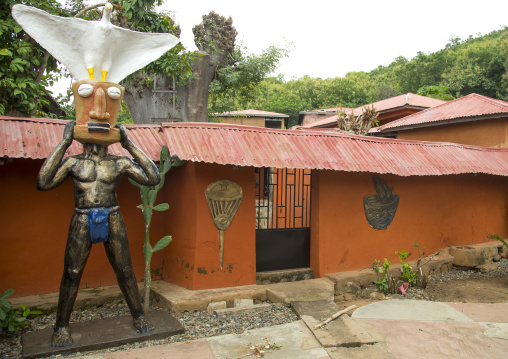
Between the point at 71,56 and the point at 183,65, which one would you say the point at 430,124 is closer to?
the point at 183,65

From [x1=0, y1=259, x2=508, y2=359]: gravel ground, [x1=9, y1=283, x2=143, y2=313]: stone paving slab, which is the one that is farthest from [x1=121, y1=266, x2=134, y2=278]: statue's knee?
[x1=9, y1=283, x2=143, y2=313]: stone paving slab

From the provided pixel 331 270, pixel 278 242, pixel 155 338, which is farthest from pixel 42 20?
pixel 331 270

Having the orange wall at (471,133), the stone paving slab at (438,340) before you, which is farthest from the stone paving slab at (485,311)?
the orange wall at (471,133)

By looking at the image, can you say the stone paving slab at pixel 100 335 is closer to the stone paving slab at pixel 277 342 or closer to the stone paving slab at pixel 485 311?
the stone paving slab at pixel 277 342

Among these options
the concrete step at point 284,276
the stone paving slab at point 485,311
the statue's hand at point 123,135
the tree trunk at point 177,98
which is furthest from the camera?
the tree trunk at point 177,98

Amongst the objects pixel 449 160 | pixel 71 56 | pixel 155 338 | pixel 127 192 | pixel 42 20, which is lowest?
pixel 155 338

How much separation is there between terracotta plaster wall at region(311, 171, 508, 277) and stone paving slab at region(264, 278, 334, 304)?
40 centimetres

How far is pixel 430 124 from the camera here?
11.9 m

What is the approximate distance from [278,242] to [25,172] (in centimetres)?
399

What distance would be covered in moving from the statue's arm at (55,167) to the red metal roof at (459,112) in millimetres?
10149

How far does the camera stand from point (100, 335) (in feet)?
14.7

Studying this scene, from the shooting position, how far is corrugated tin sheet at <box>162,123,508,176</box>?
5.57m

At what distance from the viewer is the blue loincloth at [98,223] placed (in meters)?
4.20

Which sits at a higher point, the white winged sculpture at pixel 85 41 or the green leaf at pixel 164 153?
the white winged sculpture at pixel 85 41
